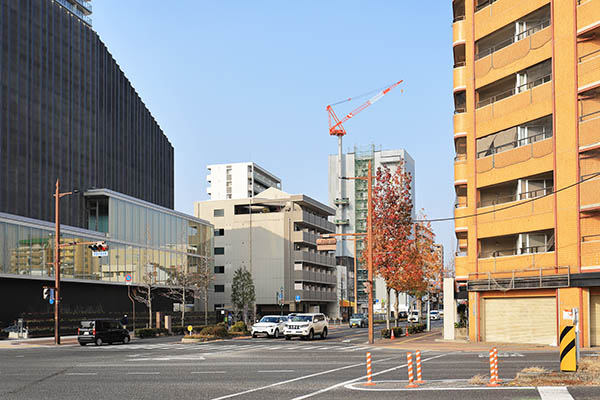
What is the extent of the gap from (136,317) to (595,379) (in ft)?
200

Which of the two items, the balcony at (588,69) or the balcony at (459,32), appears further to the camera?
the balcony at (459,32)

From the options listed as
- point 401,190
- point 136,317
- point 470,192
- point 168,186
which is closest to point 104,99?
point 168,186

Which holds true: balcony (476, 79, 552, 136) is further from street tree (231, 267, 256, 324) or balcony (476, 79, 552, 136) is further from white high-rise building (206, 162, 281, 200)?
white high-rise building (206, 162, 281, 200)

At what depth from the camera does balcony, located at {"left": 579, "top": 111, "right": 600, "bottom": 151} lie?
3797 centimetres

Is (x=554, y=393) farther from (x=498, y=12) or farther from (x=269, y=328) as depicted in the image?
(x=269, y=328)

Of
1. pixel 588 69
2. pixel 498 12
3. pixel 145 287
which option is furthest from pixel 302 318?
pixel 145 287

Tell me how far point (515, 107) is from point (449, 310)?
1542 cm

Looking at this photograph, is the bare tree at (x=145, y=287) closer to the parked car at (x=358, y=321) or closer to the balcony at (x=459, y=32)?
the parked car at (x=358, y=321)

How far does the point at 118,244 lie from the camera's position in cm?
7488

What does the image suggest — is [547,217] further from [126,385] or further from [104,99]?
[104,99]

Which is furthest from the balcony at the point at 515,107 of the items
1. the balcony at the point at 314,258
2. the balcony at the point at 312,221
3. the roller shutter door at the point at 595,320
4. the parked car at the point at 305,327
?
the balcony at the point at 314,258

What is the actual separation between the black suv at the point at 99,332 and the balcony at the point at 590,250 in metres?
29.1

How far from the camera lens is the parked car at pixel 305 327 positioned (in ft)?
162

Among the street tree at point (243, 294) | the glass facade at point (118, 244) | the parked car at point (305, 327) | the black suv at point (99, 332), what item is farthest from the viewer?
the street tree at point (243, 294)
